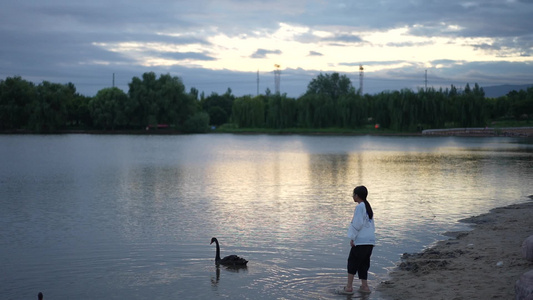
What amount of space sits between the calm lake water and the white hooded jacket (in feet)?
3.72

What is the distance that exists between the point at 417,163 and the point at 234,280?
107ft

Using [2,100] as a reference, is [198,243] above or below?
below

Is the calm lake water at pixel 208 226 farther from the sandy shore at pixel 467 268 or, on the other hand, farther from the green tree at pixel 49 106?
the green tree at pixel 49 106

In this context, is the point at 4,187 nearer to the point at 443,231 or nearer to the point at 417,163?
the point at 443,231

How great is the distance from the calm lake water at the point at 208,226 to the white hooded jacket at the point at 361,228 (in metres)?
1.13

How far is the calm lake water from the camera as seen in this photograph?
10.7 meters

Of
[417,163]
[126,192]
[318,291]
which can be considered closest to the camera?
[318,291]

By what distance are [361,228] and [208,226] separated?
298 inches

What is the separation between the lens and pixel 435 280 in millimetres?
10148

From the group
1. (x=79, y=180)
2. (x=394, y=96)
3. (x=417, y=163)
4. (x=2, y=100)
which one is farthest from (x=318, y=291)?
(x=2, y=100)

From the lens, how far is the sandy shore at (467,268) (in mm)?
9312

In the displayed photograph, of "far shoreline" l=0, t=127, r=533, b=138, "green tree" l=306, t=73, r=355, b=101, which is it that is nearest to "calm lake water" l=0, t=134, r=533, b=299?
"far shoreline" l=0, t=127, r=533, b=138

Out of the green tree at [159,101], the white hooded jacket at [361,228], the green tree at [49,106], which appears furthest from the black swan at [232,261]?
the green tree at [49,106]

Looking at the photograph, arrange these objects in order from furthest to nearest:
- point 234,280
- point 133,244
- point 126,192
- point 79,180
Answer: point 79,180
point 126,192
point 133,244
point 234,280
